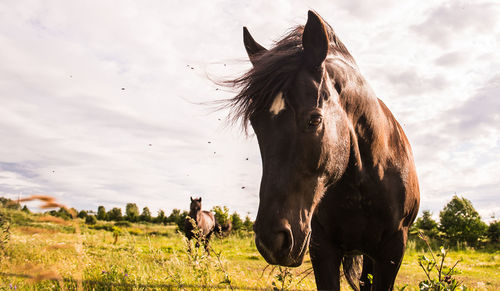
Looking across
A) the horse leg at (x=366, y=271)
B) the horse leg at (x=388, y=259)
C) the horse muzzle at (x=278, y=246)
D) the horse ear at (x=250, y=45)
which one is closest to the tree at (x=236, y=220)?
the horse leg at (x=366, y=271)

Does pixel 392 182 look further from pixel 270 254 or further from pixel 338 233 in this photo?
pixel 270 254

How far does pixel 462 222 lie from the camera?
78.0 feet

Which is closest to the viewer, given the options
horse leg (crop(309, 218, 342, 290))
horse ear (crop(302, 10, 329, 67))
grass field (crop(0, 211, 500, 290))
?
grass field (crop(0, 211, 500, 290))

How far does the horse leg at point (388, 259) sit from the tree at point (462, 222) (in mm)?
23543

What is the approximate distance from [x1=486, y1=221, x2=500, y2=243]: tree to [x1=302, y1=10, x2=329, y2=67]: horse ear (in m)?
27.8

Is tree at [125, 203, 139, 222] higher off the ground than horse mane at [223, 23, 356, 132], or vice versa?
horse mane at [223, 23, 356, 132]

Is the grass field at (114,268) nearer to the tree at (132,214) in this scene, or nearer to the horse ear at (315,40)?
the horse ear at (315,40)

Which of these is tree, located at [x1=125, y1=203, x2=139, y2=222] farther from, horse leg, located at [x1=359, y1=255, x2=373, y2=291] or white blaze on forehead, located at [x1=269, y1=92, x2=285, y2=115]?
white blaze on forehead, located at [x1=269, y1=92, x2=285, y2=115]

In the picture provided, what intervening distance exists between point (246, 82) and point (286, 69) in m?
0.35

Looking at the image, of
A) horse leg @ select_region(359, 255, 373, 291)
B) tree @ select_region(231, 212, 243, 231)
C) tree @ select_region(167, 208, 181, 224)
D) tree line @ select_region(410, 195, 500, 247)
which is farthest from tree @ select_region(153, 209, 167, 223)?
horse leg @ select_region(359, 255, 373, 291)

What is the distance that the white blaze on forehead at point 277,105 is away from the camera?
2.34 metres

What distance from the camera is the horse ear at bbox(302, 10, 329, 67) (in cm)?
253

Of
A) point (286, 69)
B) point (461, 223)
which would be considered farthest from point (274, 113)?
point (461, 223)

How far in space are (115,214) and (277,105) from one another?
55.9 m
